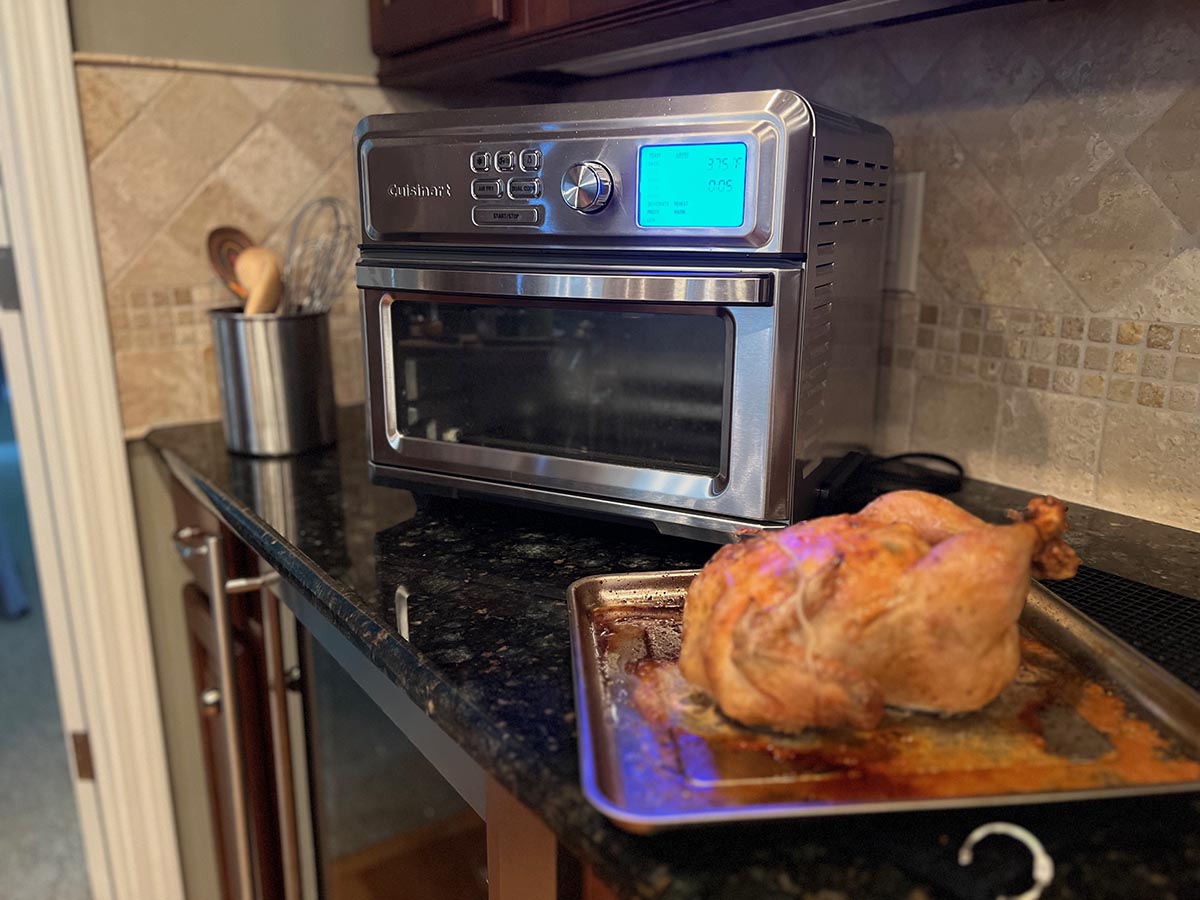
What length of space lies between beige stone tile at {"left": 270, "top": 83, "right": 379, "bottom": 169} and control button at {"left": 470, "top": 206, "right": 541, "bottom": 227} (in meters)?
0.59

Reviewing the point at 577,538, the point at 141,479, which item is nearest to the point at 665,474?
the point at 577,538

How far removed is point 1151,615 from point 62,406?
1.12 m

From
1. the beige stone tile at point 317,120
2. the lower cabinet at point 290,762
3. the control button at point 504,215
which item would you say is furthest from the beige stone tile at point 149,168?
the control button at point 504,215

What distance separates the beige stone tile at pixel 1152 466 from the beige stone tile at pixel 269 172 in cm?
101

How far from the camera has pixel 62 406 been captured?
3.48 ft

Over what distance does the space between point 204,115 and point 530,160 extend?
2.15 feet

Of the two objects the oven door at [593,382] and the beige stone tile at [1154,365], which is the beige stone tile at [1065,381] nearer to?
the beige stone tile at [1154,365]

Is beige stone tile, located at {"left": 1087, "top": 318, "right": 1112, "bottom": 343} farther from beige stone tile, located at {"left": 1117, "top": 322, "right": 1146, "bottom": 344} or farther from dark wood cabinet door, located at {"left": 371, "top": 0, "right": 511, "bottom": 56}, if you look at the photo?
dark wood cabinet door, located at {"left": 371, "top": 0, "right": 511, "bottom": 56}

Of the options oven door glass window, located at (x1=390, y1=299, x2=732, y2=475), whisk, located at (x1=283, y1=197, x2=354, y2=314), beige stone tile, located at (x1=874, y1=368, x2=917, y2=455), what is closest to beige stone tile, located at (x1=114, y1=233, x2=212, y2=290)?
whisk, located at (x1=283, y1=197, x2=354, y2=314)

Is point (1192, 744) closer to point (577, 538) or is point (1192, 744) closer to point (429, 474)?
point (577, 538)

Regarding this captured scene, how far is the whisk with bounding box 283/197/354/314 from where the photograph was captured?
121 centimetres

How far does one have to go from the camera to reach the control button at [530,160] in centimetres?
66

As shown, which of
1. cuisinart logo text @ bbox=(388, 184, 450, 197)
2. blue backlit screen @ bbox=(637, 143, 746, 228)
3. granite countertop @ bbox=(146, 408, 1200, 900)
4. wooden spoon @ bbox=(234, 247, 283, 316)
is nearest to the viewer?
granite countertop @ bbox=(146, 408, 1200, 900)

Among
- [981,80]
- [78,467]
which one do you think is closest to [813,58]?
[981,80]
